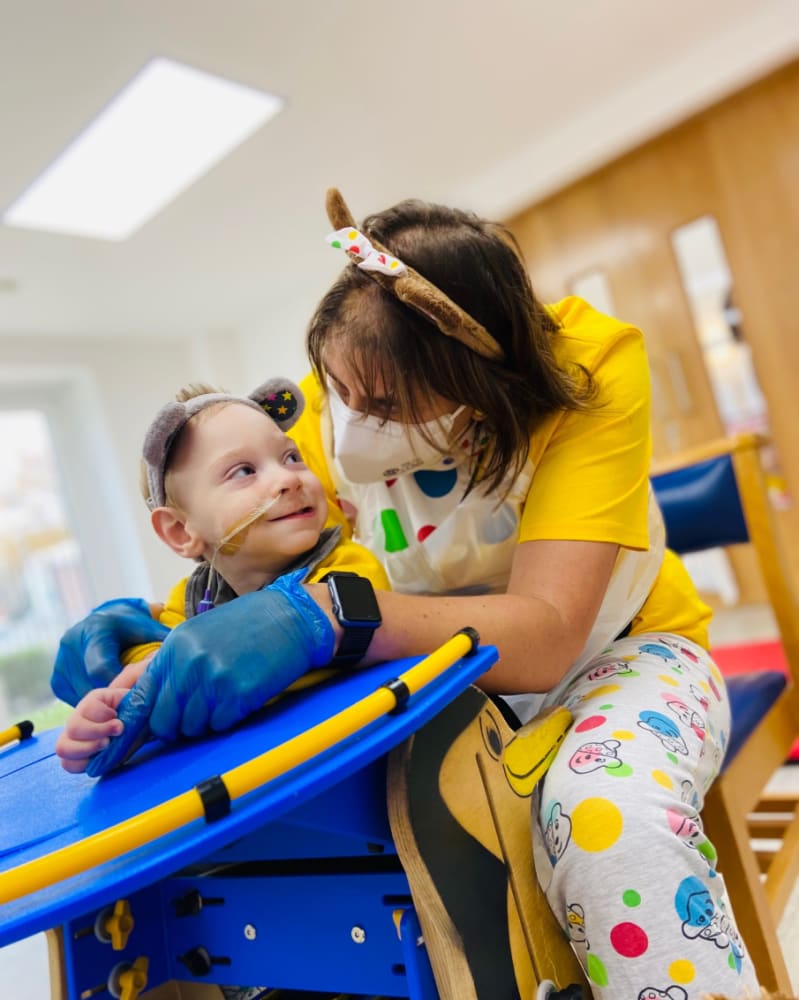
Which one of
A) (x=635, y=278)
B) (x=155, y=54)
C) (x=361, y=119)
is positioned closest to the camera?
(x=155, y=54)

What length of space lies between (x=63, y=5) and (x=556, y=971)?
2722 mm

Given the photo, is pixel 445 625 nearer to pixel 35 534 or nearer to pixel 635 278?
pixel 635 278

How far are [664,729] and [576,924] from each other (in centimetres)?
20

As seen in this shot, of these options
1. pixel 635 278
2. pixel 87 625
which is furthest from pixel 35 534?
pixel 87 625

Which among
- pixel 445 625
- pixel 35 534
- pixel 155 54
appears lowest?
pixel 445 625

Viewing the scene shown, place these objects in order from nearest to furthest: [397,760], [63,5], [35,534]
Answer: [397,760]
[63,5]
[35,534]

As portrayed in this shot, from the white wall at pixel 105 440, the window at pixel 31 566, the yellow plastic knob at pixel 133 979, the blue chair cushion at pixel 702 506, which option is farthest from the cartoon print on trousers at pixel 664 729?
the white wall at pixel 105 440

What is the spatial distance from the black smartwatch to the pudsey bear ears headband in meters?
0.31

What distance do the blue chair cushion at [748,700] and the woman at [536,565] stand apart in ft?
0.59

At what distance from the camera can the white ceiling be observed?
8.93ft

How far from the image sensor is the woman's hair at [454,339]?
904mm

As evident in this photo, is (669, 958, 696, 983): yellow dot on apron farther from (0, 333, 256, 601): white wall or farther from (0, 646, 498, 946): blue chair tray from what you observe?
(0, 333, 256, 601): white wall

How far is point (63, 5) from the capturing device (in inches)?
95.2

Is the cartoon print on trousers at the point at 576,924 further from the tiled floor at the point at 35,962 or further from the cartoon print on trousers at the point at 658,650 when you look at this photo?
the tiled floor at the point at 35,962
